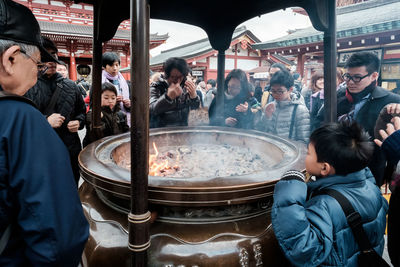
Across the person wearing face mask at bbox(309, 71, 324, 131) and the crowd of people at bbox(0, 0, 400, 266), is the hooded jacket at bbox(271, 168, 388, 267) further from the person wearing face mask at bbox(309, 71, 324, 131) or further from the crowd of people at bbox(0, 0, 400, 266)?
the person wearing face mask at bbox(309, 71, 324, 131)

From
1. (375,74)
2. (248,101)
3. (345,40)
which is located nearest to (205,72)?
(345,40)

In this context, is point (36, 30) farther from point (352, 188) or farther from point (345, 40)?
point (345, 40)

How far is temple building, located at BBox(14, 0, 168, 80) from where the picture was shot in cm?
1844

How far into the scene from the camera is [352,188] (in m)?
1.36

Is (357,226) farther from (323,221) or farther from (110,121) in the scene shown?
(110,121)

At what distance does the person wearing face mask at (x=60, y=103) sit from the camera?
286 centimetres

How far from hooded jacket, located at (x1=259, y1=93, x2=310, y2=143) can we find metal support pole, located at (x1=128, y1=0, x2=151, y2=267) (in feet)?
7.69

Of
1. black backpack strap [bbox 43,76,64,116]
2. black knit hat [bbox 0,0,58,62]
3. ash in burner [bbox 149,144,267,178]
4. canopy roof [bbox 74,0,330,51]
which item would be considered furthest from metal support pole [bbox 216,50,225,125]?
black knit hat [bbox 0,0,58,62]

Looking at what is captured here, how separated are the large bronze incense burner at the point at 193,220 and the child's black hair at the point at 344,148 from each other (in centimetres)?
44

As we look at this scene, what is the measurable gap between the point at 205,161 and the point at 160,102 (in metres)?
1.03

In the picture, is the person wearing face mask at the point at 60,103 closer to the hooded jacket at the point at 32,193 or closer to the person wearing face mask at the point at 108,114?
the person wearing face mask at the point at 108,114

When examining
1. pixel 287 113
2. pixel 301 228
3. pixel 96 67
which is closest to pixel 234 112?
pixel 287 113

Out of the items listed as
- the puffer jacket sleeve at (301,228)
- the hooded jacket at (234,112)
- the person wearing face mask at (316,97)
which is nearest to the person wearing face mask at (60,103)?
the hooded jacket at (234,112)

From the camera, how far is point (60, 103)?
304 centimetres
